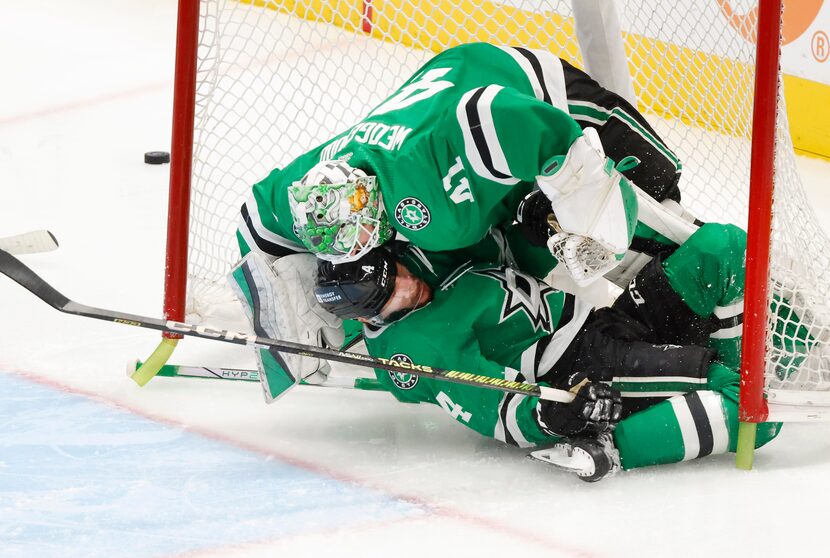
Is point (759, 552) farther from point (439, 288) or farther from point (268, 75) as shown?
point (268, 75)

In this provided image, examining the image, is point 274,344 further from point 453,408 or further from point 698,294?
point 698,294

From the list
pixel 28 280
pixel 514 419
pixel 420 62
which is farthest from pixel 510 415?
pixel 420 62

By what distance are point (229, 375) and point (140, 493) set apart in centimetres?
53

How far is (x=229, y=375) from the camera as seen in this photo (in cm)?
289

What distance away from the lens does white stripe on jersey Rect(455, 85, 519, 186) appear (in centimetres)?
233

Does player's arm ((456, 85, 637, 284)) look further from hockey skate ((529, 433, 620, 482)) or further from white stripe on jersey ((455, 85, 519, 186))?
hockey skate ((529, 433, 620, 482))

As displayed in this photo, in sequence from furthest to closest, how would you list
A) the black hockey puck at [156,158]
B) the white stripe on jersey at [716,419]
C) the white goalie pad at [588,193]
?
1. the black hockey puck at [156,158]
2. the white stripe on jersey at [716,419]
3. the white goalie pad at [588,193]

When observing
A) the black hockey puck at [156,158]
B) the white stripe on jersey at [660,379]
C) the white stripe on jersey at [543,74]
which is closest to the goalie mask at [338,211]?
the white stripe on jersey at [543,74]

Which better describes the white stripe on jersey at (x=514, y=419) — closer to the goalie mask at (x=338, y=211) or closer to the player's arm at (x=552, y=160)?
the player's arm at (x=552, y=160)

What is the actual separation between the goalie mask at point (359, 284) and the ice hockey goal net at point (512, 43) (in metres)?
0.62

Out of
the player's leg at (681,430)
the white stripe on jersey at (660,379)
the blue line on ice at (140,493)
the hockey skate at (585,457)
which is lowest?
the blue line on ice at (140,493)

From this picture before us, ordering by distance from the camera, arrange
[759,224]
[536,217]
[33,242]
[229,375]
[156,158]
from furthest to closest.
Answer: [156,158] → [33,242] → [229,375] → [536,217] → [759,224]

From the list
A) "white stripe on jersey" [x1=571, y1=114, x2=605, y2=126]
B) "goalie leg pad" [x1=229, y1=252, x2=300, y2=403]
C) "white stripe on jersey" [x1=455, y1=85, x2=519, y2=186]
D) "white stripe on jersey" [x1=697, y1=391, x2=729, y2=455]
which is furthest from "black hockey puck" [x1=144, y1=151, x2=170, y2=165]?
"white stripe on jersey" [x1=697, y1=391, x2=729, y2=455]

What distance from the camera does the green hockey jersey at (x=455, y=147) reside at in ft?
7.62
